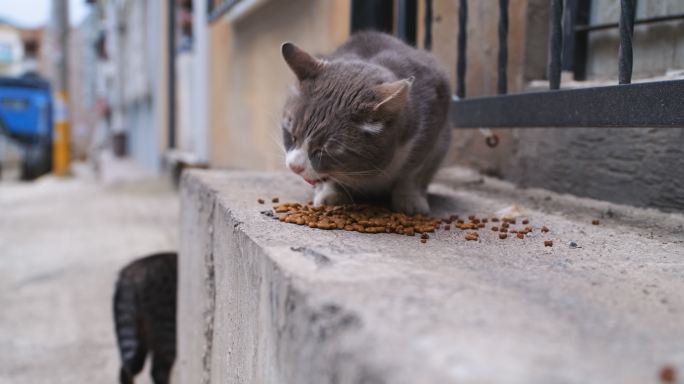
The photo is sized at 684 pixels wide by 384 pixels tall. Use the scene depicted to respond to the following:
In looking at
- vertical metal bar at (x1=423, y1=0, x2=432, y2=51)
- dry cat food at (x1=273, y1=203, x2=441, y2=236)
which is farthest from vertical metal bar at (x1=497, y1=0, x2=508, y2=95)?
dry cat food at (x1=273, y1=203, x2=441, y2=236)

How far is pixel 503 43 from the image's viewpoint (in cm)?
211

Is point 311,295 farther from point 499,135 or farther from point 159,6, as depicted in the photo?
point 159,6

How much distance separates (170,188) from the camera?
770 cm

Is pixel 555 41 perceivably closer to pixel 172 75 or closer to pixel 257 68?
pixel 257 68

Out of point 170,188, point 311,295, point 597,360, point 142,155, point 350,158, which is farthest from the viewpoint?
point 142,155

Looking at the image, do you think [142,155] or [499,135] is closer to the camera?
[499,135]

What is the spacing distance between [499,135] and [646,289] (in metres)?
1.72

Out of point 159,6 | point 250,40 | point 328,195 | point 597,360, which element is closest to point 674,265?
point 597,360

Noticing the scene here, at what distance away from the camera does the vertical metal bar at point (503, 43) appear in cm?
206

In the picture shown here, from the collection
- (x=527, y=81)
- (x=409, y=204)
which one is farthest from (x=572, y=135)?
(x=409, y=204)

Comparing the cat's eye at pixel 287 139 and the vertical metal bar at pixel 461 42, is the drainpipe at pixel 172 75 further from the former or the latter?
the cat's eye at pixel 287 139

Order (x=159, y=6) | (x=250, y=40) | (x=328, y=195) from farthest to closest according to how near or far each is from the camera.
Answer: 1. (x=159, y=6)
2. (x=250, y=40)
3. (x=328, y=195)

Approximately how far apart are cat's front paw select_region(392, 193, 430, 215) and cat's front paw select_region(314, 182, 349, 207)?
15cm

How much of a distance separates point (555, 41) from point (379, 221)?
2.53ft
